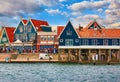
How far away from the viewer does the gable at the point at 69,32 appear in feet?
349

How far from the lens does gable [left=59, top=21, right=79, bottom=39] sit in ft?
349

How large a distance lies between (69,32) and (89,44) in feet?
19.8

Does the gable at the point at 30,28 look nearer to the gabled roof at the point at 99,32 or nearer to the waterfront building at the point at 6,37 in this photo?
the waterfront building at the point at 6,37

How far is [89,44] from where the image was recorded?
104812mm

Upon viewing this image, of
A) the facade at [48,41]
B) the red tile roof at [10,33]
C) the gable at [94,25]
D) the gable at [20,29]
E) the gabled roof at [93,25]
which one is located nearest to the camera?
the gable at [94,25]

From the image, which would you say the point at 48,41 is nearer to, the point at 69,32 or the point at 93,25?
the point at 69,32

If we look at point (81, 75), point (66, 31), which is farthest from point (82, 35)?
point (81, 75)

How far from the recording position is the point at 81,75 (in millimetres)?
68625

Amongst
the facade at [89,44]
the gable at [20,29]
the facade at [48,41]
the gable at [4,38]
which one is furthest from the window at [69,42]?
the gable at [4,38]

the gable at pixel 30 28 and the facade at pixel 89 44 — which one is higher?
the gable at pixel 30 28

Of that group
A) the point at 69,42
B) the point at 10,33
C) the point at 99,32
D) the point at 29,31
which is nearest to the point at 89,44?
the point at 99,32

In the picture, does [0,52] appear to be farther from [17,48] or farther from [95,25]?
[95,25]

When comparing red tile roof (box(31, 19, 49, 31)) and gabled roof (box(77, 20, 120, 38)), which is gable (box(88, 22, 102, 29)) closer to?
gabled roof (box(77, 20, 120, 38))

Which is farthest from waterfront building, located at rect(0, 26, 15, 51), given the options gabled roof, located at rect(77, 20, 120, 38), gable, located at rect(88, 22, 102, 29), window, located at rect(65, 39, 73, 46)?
gable, located at rect(88, 22, 102, 29)
